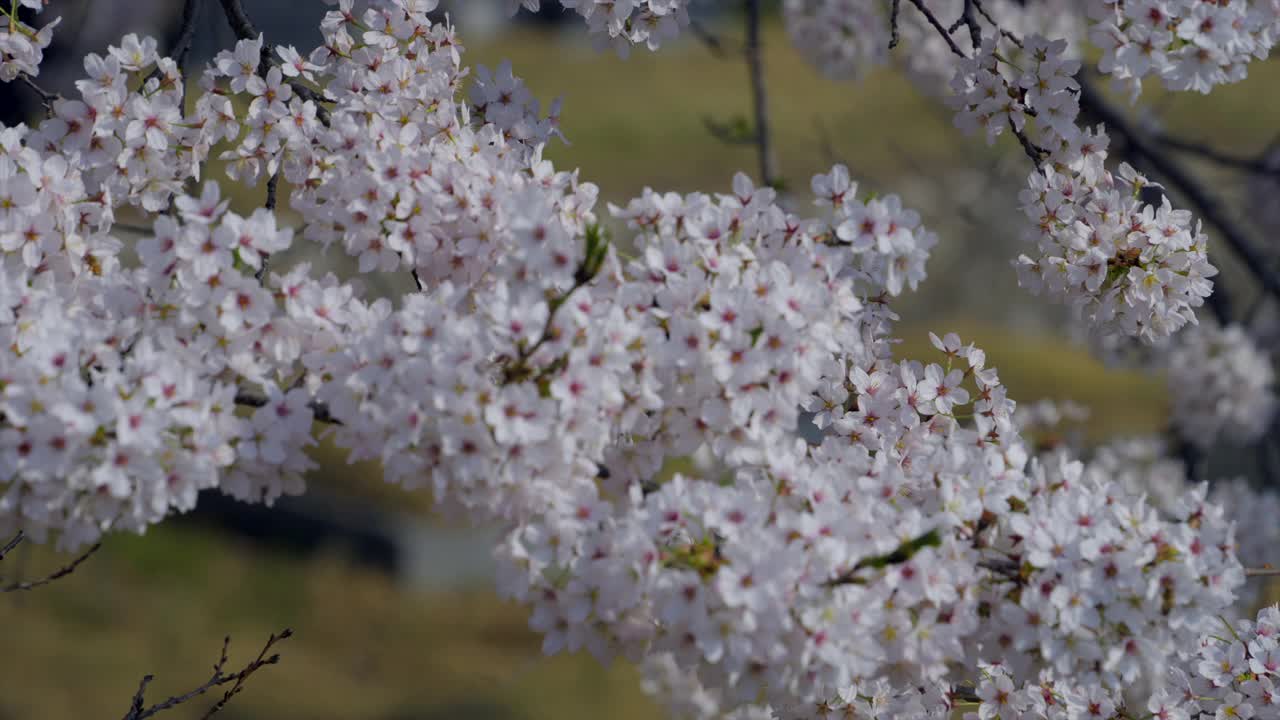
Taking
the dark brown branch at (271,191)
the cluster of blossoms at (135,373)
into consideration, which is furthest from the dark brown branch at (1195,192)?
the cluster of blossoms at (135,373)

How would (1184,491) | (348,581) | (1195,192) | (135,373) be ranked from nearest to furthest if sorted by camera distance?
(135,373) < (1195,192) < (1184,491) < (348,581)

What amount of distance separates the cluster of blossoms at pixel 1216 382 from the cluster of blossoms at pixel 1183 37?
3.89m

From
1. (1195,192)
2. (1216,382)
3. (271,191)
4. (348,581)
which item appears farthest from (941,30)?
(348,581)

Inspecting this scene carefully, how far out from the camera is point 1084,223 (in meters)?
2.81

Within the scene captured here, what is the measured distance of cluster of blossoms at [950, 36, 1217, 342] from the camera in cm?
274

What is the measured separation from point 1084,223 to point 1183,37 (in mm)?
473

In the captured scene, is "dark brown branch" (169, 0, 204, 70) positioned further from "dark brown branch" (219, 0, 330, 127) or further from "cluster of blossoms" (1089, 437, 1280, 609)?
"cluster of blossoms" (1089, 437, 1280, 609)

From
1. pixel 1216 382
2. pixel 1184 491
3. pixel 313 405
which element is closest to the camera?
pixel 313 405

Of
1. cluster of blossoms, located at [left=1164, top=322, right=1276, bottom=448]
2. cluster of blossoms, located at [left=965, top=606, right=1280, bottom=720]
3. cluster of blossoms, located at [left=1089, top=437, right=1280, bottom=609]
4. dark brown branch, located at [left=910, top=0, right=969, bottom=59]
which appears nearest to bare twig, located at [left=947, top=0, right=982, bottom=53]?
dark brown branch, located at [left=910, top=0, right=969, bottom=59]

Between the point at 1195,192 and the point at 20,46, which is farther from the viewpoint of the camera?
the point at 1195,192

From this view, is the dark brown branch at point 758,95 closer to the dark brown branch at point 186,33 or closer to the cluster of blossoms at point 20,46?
the dark brown branch at point 186,33

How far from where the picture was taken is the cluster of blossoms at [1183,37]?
8.29 ft

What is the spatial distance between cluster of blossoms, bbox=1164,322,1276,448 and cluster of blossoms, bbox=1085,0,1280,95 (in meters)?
3.89

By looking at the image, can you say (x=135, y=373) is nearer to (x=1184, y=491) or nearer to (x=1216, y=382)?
(x=1184, y=491)
